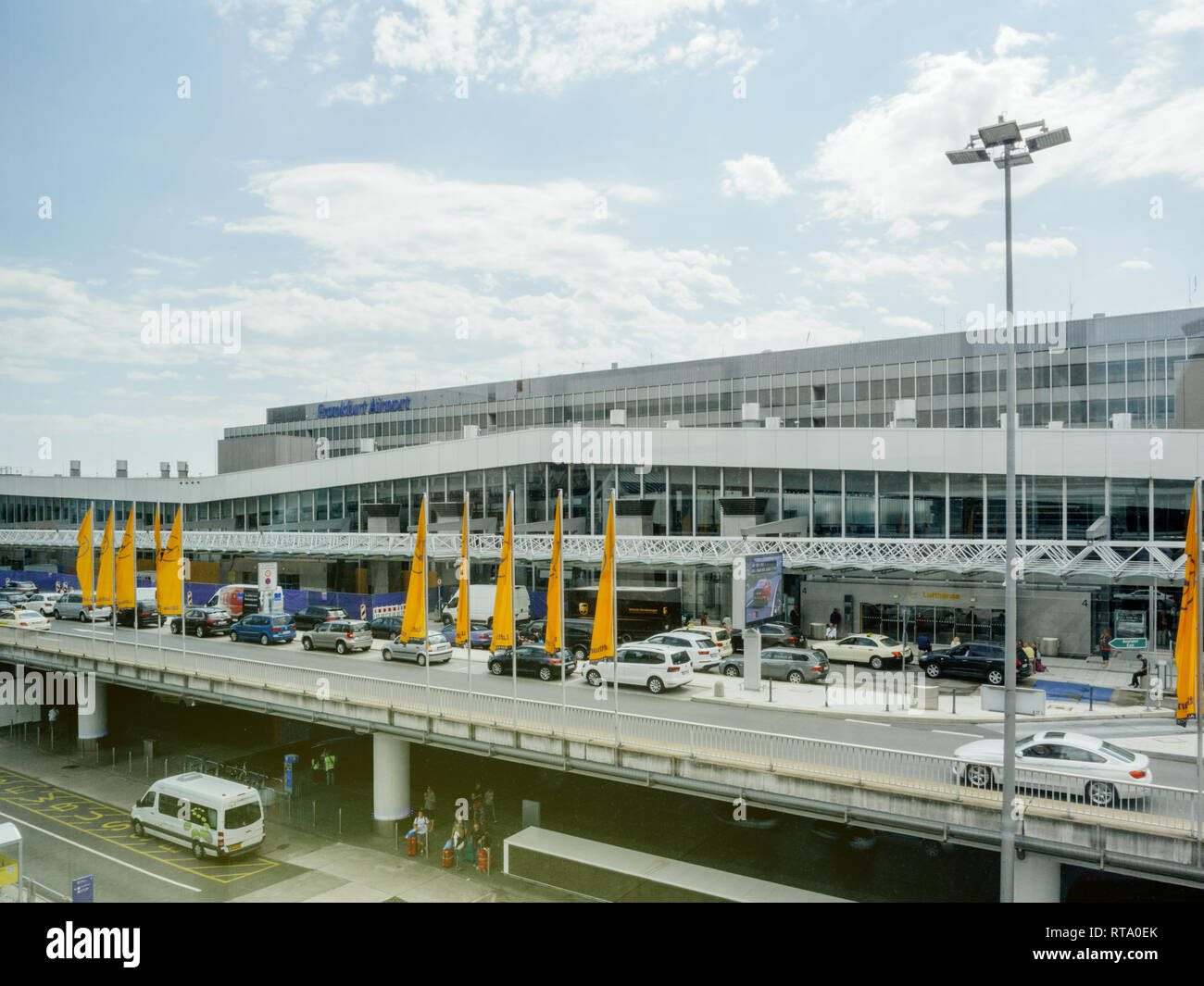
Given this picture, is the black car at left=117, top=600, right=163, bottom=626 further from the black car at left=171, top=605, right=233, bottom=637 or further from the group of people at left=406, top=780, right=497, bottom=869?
the group of people at left=406, top=780, right=497, bottom=869

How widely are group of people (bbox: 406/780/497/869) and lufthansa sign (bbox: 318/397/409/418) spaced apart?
6385 cm

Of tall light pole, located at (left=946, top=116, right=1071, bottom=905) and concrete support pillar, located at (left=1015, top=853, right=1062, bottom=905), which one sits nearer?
tall light pole, located at (left=946, top=116, right=1071, bottom=905)

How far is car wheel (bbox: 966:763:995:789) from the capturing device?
14.2 m

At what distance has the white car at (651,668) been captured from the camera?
Result: 79.3ft

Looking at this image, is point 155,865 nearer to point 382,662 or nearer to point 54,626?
point 382,662

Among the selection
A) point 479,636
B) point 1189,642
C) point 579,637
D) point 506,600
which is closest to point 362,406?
point 479,636

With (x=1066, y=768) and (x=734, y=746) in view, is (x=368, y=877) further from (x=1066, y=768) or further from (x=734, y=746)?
(x=1066, y=768)

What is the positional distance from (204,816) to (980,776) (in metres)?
18.3

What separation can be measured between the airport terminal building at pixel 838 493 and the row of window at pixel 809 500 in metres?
0.08

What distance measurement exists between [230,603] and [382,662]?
1570cm

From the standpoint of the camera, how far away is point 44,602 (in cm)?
4653

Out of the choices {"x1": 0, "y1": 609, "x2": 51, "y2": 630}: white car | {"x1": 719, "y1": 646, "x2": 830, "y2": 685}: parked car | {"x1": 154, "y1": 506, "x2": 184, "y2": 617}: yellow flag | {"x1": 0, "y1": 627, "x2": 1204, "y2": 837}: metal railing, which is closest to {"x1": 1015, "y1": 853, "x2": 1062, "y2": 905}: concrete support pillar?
{"x1": 0, "y1": 627, "x2": 1204, "y2": 837}: metal railing
